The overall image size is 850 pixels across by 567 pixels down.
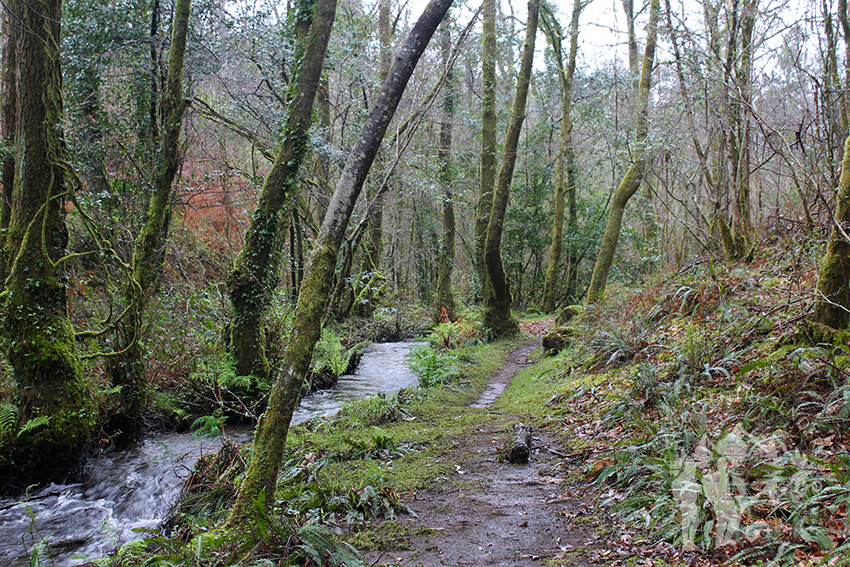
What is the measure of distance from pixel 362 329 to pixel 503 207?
557cm

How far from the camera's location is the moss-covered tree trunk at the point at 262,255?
8.96 meters

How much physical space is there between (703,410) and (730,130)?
7000mm

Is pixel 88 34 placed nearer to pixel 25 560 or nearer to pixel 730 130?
pixel 25 560

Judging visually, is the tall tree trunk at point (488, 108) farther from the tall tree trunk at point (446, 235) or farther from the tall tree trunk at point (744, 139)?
the tall tree trunk at point (744, 139)

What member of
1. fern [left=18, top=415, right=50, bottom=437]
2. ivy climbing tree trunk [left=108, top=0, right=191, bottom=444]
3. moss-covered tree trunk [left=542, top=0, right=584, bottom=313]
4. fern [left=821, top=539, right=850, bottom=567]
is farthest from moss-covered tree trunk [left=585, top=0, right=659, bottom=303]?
fern [left=18, top=415, right=50, bottom=437]

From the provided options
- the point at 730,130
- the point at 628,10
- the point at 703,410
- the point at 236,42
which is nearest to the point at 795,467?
the point at 703,410

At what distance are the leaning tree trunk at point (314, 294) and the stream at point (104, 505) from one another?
110cm

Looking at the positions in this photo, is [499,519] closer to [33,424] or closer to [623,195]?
[33,424]

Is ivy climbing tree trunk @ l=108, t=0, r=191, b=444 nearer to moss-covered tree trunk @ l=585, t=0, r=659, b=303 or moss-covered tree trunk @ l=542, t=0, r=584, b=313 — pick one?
moss-covered tree trunk @ l=585, t=0, r=659, b=303

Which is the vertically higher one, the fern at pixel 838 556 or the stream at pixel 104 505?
the fern at pixel 838 556

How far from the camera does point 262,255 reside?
915 centimetres

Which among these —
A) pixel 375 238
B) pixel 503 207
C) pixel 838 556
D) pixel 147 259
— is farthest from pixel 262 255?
pixel 375 238

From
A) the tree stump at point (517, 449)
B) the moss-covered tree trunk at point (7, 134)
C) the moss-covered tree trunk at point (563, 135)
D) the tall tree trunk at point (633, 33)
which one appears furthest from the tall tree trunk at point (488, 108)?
the moss-covered tree trunk at point (7, 134)

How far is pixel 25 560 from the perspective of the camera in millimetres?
4625
